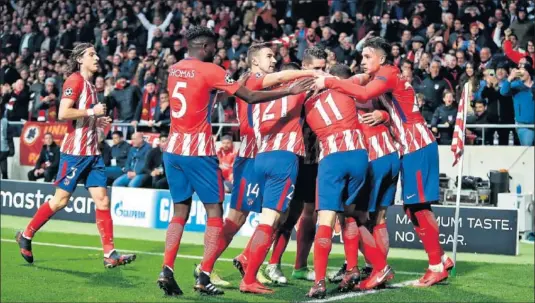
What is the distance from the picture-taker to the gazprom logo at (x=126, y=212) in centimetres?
1720

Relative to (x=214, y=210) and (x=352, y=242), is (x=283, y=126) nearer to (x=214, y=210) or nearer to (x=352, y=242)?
(x=214, y=210)

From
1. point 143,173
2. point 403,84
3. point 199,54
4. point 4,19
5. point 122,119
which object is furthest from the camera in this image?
point 4,19

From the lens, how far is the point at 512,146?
1614cm

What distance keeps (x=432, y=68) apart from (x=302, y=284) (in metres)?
7.82

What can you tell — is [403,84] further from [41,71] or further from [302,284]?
[41,71]

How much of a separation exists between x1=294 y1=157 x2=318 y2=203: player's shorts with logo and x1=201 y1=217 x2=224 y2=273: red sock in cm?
125

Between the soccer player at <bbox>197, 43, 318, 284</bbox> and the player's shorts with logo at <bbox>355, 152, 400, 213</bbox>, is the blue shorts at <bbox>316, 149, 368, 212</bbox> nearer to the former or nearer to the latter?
the player's shorts with logo at <bbox>355, 152, 400, 213</bbox>

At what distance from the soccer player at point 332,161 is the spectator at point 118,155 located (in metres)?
10.7

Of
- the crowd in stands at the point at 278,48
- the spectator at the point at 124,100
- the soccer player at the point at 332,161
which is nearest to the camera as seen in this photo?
the soccer player at the point at 332,161

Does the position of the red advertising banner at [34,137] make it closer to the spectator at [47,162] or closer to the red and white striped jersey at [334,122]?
the spectator at [47,162]

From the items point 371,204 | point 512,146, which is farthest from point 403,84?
point 512,146

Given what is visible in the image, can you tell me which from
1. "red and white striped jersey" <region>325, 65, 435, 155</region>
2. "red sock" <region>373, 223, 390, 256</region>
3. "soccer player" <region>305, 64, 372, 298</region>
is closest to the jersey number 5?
"soccer player" <region>305, 64, 372, 298</region>

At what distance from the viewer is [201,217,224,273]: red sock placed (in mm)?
9086

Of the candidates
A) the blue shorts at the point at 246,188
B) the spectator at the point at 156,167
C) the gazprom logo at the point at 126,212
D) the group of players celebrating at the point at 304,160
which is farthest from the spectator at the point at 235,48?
the blue shorts at the point at 246,188
